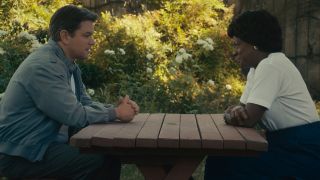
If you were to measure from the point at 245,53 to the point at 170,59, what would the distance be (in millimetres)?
4917

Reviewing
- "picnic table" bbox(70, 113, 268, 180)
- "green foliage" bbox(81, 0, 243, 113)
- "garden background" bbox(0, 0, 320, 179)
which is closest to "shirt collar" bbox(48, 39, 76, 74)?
"picnic table" bbox(70, 113, 268, 180)

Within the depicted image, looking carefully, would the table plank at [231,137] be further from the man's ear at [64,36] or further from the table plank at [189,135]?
the man's ear at [64,36]

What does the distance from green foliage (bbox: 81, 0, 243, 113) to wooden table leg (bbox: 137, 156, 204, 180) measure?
3.23 meters

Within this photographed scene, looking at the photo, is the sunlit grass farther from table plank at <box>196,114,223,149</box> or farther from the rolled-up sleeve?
the rolled-up sleeve

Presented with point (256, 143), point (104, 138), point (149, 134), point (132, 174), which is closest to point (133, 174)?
point (132, 174)

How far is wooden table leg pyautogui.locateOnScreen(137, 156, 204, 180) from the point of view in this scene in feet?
10.7

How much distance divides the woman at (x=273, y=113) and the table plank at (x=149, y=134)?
412mm

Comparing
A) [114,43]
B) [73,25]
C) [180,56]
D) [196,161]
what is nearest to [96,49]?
[114,43]

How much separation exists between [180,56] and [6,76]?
189cm

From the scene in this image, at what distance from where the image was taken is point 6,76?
6.90 metres

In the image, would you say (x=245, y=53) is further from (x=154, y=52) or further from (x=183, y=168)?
(x=154, y=52)

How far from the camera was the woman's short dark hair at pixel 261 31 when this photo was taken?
142 inches

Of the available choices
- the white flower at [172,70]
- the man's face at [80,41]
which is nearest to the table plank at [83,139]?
the man's face at [80,41]

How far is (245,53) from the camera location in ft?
12.0
